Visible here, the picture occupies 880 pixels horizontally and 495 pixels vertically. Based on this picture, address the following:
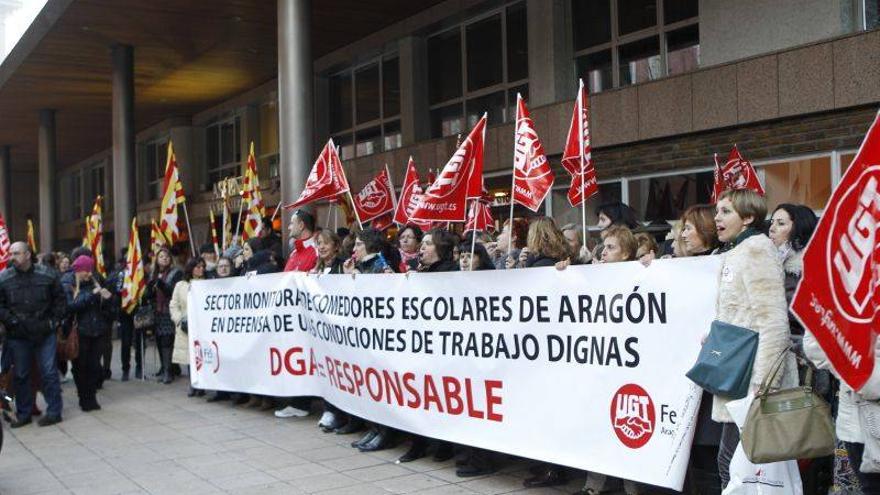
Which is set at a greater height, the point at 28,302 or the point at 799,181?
the point at 799,181

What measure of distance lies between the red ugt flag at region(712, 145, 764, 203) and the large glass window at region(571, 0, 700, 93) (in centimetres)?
293

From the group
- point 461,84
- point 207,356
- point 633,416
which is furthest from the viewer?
point 461,84

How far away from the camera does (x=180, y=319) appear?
11.9 metres

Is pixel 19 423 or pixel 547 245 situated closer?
pixel 547 245

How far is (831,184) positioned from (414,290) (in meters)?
6.00

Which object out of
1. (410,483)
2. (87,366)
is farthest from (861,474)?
(87,366)

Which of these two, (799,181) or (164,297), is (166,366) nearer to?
(164,297)

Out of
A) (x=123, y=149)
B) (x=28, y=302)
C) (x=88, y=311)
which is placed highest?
(x=123, y=149)

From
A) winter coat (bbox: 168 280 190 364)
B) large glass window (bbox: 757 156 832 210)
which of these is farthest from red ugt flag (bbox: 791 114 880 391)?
winter coat (bbox: 168 280 190 364)

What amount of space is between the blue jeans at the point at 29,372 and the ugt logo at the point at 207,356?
1600 mm

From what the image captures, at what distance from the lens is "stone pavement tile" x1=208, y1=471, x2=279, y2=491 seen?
22.3 ft

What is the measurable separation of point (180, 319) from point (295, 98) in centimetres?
440

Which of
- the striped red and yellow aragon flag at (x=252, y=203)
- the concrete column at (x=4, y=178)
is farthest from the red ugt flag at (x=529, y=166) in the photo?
the concrete column at (x=4, y=178)

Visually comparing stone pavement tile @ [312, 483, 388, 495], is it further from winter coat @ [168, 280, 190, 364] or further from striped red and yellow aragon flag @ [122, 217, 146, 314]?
striped red and yellow aragon flag @ [122, 217, 146, 314]
